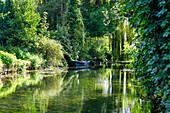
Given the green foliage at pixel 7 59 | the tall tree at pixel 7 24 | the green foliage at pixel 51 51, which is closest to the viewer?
the green foliage at pixel 7 59

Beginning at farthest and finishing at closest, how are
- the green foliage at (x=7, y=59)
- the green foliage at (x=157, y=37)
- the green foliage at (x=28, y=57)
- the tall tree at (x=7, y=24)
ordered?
the tall tree at (x=7, y=24) < the green foliage at (x=28, y=57) < the green foliage at (x=7, y=59) < the green foliage at (x=157, y=37)

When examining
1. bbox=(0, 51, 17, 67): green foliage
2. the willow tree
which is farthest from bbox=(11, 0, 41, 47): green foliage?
the willow tree

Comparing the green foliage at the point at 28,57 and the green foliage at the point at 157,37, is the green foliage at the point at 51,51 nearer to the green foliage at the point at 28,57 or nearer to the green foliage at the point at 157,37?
the green foliage at the point at 28,57

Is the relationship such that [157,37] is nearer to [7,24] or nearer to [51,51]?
[51,51]

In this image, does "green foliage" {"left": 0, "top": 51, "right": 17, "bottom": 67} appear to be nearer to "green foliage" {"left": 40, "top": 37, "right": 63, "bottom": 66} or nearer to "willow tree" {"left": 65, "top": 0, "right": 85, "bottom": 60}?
"green foliage" {"left": 40, "top": 37, "right": 63, "bottom": 66}

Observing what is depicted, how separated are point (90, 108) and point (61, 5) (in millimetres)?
24515

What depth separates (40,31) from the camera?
68.3 feet

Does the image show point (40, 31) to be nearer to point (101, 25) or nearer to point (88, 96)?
point (101, 25)

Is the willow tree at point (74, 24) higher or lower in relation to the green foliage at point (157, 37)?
higher

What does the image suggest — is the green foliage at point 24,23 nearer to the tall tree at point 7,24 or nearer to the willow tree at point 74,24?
the tall tree at point 7,24

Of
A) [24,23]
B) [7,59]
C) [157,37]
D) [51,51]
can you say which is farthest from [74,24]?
[157,37]

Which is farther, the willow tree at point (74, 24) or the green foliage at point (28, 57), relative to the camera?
the willow tree at point (74, 24)

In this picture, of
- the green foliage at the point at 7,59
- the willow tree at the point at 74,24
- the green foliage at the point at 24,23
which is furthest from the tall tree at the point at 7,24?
the willow tree at the point at 74,24

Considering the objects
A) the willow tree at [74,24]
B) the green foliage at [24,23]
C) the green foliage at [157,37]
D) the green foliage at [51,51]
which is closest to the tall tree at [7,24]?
the green foliage at [24,23]
